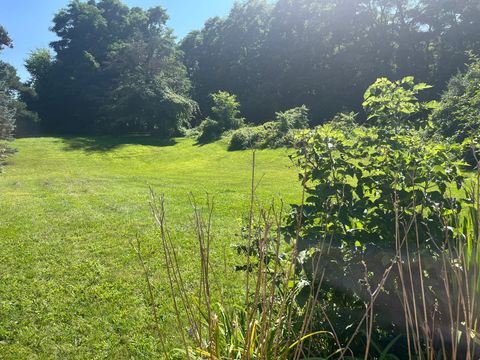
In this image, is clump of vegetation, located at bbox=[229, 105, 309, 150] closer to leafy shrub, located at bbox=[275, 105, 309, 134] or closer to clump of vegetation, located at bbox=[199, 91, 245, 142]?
leafy shrub, located at bbox=[275, 105, 309, 134]

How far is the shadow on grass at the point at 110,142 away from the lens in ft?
73.5

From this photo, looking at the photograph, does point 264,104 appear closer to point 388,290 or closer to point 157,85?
point 157,85

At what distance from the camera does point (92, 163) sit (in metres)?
18.1

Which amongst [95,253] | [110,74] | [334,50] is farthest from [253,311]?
[110,74]

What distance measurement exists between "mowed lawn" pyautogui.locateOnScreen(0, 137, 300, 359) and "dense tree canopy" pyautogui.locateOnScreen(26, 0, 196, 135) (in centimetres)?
1369

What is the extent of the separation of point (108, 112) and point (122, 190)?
65.8 feet

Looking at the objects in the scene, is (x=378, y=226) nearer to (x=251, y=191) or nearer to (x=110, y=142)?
(x=251, y=191)

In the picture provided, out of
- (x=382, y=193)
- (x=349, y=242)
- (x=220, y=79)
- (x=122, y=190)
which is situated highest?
(x=220, y=79)

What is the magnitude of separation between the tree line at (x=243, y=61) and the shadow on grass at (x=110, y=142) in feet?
4.67

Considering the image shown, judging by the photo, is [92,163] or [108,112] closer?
[92,163]

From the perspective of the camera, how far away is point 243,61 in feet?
119

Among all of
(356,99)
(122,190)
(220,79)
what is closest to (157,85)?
(220,79)

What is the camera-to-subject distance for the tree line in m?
27.6

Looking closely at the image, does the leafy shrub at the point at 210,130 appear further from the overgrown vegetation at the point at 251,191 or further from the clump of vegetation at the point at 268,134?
the clump of vegetation at the point at 268,134
